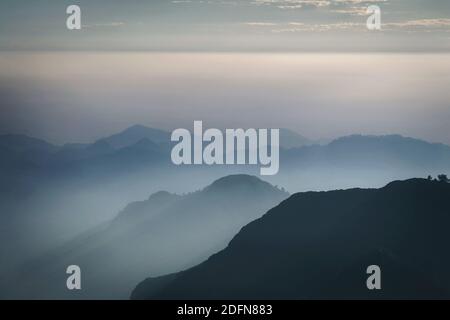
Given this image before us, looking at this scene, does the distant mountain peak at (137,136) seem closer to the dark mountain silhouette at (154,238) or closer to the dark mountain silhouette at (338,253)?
the dark mountain silhouette at (154,238)

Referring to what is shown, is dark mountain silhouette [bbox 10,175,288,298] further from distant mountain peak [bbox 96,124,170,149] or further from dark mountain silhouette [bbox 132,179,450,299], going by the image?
distant mountain peak [bbox 96,124,170,149]

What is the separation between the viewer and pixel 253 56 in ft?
17.1

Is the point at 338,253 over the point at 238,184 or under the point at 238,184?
under

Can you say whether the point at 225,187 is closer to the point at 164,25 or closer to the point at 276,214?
the point at 276,214

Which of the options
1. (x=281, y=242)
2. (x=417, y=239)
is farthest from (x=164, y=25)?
(x=417, y=239)

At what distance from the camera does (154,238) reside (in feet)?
17.0

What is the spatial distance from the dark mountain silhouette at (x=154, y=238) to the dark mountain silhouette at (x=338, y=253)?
81mm

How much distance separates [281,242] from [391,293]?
2.17ft

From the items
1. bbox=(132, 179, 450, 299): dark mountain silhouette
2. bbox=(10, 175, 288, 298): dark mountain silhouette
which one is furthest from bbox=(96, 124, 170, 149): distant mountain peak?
bbox=(132, 179, 450, 299): dark mountain silhouette

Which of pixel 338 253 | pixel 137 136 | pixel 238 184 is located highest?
pixel 137 136

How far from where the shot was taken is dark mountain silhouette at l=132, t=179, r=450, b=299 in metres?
5.16

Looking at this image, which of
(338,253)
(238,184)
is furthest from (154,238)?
(338,253)

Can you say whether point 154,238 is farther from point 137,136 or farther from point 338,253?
point 338,253

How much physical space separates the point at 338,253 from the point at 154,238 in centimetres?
102
